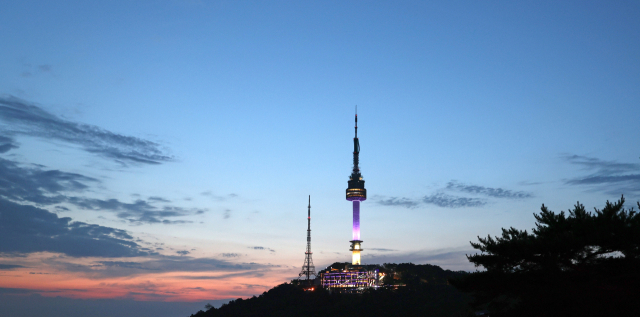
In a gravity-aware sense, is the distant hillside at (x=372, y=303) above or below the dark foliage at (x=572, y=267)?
below

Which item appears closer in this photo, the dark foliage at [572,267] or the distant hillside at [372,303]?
the dark foliage at [572,267]

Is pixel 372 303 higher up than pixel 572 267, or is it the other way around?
pixel 572 267

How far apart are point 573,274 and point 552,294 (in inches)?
60.7

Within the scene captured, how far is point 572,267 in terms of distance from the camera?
93.9 ft

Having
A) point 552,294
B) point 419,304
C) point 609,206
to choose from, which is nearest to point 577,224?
point 609,206

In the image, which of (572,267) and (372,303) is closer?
(572,267)

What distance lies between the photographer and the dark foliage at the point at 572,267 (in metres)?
26.6

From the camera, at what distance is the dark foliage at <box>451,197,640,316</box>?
2661 cm

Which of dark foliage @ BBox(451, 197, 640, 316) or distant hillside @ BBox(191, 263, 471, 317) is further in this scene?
distant hillside @ BBox(191, 263, 471, 317)

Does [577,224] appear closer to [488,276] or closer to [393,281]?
[488,276]

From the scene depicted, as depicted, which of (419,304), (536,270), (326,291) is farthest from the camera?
(326,291)

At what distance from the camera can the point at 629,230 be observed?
1073 inches

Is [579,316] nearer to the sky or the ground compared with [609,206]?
nearer to the ground

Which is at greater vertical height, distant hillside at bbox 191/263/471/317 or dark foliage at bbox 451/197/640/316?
dark foliage at bbox 451/197/640/316
